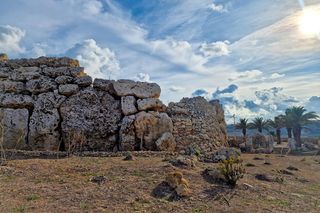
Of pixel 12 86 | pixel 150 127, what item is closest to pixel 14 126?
pixel 12 86

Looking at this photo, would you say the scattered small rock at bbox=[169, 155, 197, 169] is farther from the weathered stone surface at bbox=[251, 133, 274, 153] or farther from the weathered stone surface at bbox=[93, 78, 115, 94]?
the weathered stone surface at bbox=[251, 133, 274, 153]

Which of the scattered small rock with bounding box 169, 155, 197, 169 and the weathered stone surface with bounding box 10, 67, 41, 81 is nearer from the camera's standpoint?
the scattered small rock with bounding box 169, 155, 197, 169

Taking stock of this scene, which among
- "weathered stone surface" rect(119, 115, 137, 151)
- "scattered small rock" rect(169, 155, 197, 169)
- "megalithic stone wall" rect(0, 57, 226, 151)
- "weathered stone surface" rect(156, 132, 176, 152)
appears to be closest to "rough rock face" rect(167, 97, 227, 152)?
"megalithic stone wall" rect(0, 57, 226, 151)

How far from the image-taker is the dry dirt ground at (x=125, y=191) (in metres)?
7.41

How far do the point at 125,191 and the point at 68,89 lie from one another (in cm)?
995

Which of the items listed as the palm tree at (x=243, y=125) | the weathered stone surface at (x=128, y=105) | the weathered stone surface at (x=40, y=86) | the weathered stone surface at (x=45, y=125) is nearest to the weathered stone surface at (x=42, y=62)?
the weathered stone surface at (x=40, y=86)

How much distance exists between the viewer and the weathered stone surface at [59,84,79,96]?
16938 millimetres

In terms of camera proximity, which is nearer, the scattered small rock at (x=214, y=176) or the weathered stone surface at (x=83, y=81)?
the scattered small rock at (x=214, y=176)

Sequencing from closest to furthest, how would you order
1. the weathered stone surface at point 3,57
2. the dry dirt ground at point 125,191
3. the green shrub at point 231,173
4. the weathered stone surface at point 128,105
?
the dry dirt ground at point 125,191, the green shrub at point 231,173, the weathered stone surface at point 128,105, the weathered stone surface at point 3,57

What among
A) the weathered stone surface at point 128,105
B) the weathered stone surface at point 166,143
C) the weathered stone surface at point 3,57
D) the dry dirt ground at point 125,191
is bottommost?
the dry dirt ground at point 125,191

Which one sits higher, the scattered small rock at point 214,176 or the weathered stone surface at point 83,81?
the weathered stone surface at point 83,81

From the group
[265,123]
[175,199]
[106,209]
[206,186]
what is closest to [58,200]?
[106,209]

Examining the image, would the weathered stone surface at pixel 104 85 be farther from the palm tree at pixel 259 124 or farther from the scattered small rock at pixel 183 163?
the palm tree at pixel 259 124

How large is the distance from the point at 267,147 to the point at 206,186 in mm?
19480
